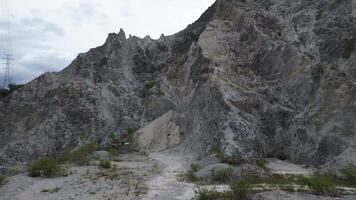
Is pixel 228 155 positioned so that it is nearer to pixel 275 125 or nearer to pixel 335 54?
pixel 275 125

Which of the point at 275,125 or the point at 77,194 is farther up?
the point at 275,125

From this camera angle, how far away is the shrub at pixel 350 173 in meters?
25.5

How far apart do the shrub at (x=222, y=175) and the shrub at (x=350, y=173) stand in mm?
6225

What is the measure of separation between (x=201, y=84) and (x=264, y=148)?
452 inches

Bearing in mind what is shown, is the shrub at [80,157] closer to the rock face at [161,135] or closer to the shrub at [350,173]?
the rock face at [161,135]

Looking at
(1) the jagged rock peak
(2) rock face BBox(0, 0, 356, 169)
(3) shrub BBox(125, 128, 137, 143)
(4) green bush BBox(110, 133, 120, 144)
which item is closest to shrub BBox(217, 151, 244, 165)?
(2) rock face BBox(0, 0, 356, 169)

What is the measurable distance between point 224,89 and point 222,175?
17335 millimetres

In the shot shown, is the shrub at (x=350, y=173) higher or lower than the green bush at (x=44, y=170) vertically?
lower

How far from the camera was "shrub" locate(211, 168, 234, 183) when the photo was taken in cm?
2577

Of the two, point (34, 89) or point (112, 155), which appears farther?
point (34, 89)

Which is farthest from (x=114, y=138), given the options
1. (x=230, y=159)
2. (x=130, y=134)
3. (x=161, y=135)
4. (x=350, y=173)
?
(x=350, y=173)

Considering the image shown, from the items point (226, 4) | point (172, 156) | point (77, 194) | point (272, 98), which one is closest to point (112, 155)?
point (172, 156)

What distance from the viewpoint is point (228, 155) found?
34.1 metres

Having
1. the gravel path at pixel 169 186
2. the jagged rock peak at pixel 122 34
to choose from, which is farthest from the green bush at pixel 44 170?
the jagged rock peak at pixel 122 34
